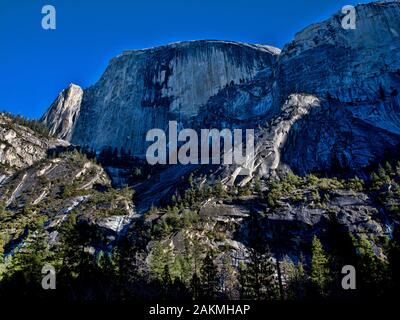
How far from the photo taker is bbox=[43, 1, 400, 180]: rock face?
126125 mm

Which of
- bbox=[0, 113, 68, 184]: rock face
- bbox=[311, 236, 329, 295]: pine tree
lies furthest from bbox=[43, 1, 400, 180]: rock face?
bbox=[311, 236, 329, 295]: pine tree

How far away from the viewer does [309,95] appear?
14788cm

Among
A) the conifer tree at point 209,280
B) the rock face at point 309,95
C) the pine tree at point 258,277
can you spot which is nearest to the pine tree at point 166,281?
the conifer tree at point 209,280

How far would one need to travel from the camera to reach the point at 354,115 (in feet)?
454

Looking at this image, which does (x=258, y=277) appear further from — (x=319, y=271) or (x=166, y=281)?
(x=166, y=281)

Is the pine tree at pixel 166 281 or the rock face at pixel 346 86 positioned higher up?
the rock face at pixel 346 86

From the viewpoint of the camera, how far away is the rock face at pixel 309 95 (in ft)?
414

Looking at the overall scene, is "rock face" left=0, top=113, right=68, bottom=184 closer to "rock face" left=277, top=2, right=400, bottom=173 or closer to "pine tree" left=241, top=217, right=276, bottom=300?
"rock face" left=277, top=2, right=400, bottom=173

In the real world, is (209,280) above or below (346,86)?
below

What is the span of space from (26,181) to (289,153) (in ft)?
257

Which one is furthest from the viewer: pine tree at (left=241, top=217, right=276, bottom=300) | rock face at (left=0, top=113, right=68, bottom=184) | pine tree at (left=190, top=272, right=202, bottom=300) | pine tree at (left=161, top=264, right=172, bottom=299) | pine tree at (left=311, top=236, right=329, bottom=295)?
rock face at (left=0, top=113, right=68, bottom=184)

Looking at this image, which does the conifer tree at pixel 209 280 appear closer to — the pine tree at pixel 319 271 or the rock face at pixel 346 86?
the pine tree at pixel 319 271

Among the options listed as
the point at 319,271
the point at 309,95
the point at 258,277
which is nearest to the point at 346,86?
the point at 309,95
